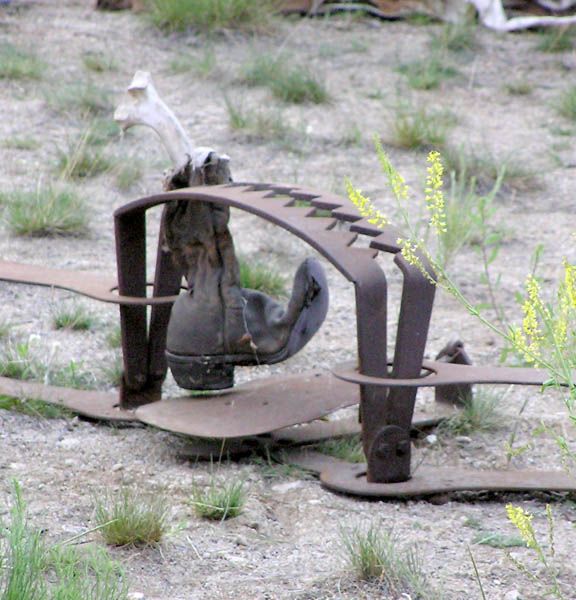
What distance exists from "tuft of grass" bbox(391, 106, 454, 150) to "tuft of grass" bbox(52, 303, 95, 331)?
2.43 metres

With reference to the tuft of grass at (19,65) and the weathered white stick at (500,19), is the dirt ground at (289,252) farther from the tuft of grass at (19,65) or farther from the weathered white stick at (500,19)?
the weathered white stick at (500,19)

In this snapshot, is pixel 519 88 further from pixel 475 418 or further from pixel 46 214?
pixel 475 418

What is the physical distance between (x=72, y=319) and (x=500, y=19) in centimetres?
498

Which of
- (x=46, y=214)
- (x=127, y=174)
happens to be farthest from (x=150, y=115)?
(x=127, y=174)

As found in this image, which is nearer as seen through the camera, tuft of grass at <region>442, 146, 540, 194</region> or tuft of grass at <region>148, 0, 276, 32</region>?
tuft of grass at <region>442, 146, 540, 194</region>

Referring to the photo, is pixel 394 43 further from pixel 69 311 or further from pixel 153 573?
pixel 153 573

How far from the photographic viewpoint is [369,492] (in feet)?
9.24

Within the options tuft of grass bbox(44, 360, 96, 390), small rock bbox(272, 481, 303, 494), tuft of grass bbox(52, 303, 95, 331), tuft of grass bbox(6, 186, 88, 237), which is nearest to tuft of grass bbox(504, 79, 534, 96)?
tuft of grass bbox(6, 186, 88, 237)

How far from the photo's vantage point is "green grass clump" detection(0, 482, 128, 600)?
1.95 metres

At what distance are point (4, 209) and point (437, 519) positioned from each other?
2824 millimetres

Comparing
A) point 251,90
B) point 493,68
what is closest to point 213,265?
point 251,90

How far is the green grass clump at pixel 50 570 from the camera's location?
6.40ft

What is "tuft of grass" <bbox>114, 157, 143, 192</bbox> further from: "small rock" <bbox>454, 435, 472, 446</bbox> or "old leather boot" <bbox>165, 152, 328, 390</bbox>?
"small rock" <bbox>454, 435, 472, 446</bbox>

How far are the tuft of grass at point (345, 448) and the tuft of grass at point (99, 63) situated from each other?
4.29 metres
